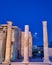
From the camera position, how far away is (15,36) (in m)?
29.8

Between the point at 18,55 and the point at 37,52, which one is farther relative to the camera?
the point at 37,52

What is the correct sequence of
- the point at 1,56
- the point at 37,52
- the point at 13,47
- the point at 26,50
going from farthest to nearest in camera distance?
the point at 37,52 → the point at 13,47 → the point at 1,56 → the point at 26,50

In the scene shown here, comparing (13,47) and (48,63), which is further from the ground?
(13,47)

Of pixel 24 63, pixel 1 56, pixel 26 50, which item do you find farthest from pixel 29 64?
pixel 1 56

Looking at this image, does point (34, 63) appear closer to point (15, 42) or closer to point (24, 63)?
point (24, 63)

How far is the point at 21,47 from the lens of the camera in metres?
31.8

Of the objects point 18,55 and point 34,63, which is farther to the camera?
point 18,55

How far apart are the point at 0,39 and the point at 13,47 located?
3.19 m

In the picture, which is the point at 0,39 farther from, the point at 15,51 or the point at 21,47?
the point at 21,47

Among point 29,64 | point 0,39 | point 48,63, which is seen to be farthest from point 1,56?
point 48,63

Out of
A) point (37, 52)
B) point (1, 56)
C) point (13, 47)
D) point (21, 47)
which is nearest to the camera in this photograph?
point (1, 56)

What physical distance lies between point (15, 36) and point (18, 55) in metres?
3.89

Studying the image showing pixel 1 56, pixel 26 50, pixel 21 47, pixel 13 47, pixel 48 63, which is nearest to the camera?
pixel 48 63

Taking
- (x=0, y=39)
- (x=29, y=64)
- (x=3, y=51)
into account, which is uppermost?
(x=0, y=39)
